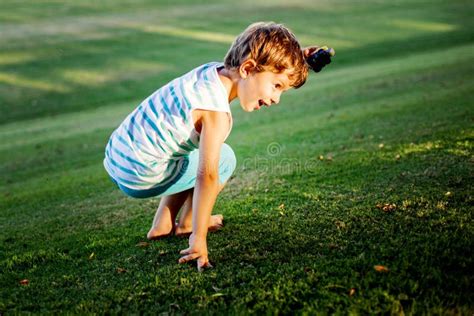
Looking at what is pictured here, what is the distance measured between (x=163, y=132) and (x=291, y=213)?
1.51 m

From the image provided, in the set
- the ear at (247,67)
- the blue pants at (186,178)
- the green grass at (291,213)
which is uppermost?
the ear at (247,67)

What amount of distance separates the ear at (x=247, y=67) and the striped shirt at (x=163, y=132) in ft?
0.63

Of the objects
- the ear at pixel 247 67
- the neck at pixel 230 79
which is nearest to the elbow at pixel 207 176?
the neck at pixel 230 79

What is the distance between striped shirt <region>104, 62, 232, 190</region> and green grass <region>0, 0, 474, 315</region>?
67cm

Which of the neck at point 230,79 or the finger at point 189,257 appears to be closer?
the finger at point 189,257

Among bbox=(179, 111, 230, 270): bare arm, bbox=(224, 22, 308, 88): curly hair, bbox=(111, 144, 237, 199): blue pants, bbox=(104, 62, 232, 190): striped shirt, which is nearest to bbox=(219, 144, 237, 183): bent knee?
bbox=(111, 144, 237, 199): blue pants

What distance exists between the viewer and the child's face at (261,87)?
11.8 feet

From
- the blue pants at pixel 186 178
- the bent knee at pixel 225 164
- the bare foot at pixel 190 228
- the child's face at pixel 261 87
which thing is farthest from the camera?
the bare foot at pixel 190 228

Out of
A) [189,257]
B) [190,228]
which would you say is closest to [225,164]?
[190,228]

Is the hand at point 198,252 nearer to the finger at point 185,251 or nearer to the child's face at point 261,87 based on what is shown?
the finger at point 185,251

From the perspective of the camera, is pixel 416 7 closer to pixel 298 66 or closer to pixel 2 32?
pixel 2 32

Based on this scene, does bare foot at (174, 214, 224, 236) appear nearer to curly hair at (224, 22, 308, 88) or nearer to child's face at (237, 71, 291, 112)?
child's face at (237, 71, 291, 112)

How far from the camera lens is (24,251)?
460cm

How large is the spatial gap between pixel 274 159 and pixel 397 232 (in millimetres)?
3938
